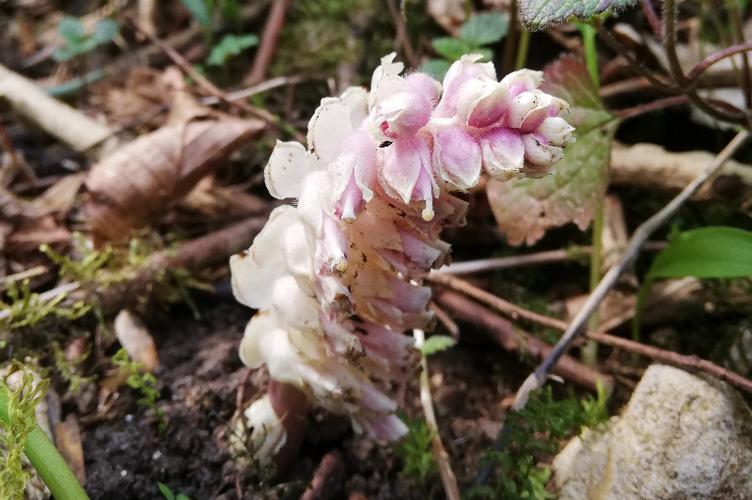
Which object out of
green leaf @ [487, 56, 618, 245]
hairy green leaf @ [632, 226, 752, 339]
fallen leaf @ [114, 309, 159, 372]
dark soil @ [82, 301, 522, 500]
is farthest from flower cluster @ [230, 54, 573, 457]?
hairy green leaf @ [632, 226, 752, 339]

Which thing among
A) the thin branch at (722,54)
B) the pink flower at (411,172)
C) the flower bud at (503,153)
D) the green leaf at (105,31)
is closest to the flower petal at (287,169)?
the pink flower at (411,172)

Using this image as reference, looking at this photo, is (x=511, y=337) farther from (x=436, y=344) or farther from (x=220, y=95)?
(x=220, y=95)

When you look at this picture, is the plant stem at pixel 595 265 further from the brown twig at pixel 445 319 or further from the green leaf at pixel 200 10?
the green leaf at pixel 200 10

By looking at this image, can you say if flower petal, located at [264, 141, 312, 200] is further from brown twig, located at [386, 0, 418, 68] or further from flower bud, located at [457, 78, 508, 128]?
brown twig, located at [386, 0, 418, 68]

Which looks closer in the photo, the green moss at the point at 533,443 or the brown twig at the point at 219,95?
the green moss at the point at 533,443

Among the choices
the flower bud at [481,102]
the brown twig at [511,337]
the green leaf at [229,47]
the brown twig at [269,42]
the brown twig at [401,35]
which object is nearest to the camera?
the flower bud at [481,102]

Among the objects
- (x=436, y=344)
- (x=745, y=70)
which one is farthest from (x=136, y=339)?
(x=745, y=70)

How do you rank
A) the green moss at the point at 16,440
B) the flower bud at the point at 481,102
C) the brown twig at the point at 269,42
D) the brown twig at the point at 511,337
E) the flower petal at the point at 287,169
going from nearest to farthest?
1. the flower bud at the point at 481,102
2. the green moss at the point at 16,440
3. the flower petal at the point at 287,169
4. the brown twig at the point at 511,337
5. the brown twig at the point at 269,42
